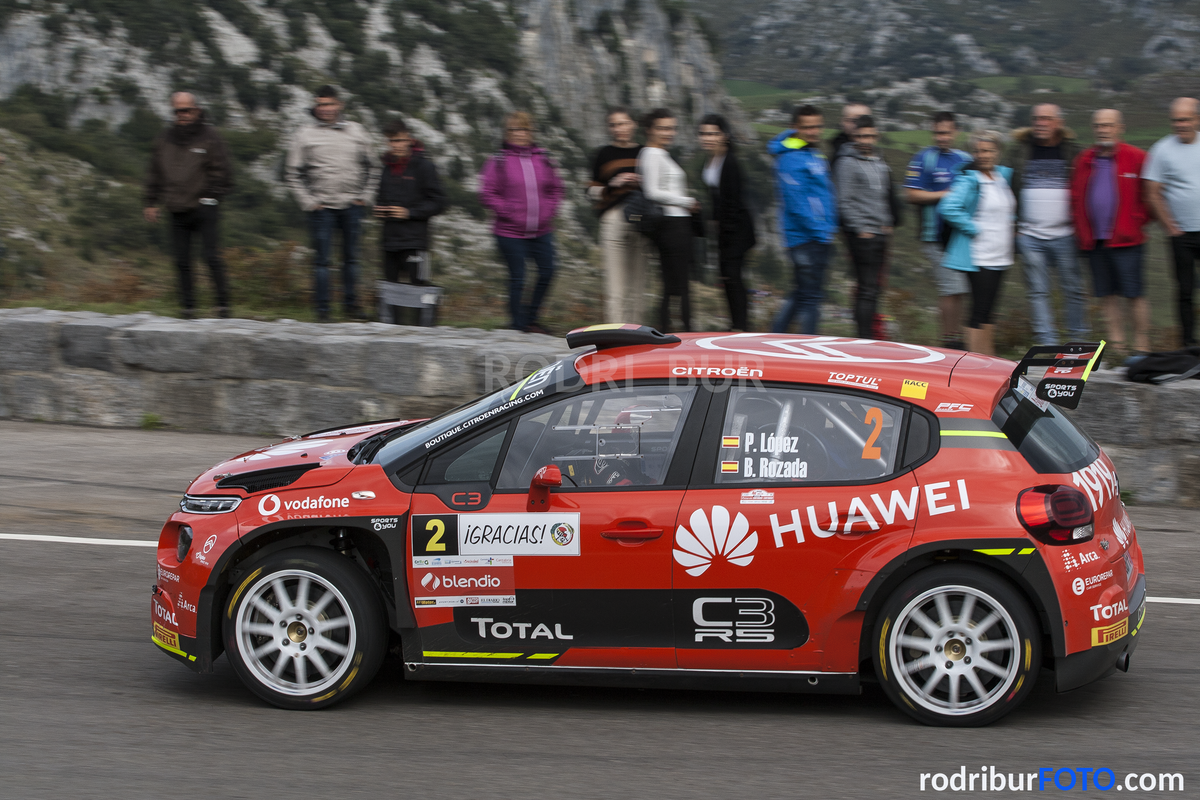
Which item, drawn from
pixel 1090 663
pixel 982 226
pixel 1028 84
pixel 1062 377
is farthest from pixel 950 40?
pixel 1090 663

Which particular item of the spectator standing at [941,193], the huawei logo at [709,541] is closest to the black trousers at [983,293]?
the spectator standing at [941,193]

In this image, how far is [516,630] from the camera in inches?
187

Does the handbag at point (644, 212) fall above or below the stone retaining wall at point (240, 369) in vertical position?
above

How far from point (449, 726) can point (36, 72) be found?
200 ft

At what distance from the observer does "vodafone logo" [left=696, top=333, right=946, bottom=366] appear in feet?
16.5

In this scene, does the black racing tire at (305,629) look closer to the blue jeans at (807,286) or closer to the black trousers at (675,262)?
the black trousers at (675,262)

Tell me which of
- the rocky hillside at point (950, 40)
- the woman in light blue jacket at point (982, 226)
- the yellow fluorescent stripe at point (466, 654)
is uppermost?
the rocky hillside at point (950, 40)

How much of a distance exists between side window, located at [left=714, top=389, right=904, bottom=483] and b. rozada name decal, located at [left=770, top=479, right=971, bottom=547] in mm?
124

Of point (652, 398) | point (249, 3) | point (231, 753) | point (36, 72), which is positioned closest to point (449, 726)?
point (231, 753)

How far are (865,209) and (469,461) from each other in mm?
5408

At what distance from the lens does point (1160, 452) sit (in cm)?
809

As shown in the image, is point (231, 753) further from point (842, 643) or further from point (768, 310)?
point (768, 310)

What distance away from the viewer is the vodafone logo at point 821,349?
504 cm
